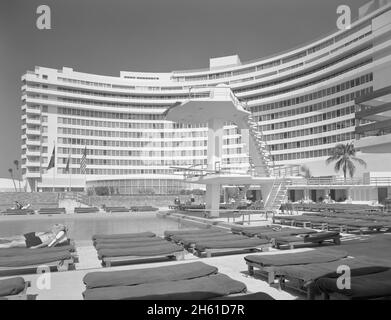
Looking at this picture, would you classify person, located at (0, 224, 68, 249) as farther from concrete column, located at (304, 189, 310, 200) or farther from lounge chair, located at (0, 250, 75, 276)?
concrete column, located at (304, 189, 310, 200)

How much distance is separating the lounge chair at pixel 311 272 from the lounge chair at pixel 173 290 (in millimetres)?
1471

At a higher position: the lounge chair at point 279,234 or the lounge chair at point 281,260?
the lounge chair at point 281,260

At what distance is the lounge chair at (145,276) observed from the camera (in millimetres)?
7664

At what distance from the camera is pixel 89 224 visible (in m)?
29.4

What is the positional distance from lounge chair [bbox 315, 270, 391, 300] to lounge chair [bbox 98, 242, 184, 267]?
5.72 m

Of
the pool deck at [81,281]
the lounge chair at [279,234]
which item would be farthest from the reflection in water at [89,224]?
the pool deck at [81,281]

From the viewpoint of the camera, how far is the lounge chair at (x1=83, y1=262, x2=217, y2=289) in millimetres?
7664

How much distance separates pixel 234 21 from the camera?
10891 millimetres

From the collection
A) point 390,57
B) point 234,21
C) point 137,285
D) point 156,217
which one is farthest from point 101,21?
point 390,57

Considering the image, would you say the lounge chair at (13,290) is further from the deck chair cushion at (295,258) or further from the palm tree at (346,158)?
the palm tree at (346,158)

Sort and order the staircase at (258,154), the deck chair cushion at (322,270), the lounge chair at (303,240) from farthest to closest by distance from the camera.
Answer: the staircase at (258,154) → the lounge chair at (303,240) → the deck chair cushion at (322,270)

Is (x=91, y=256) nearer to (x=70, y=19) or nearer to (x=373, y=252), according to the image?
(x=70, y=19)

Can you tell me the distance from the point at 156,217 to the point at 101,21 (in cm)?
2756
